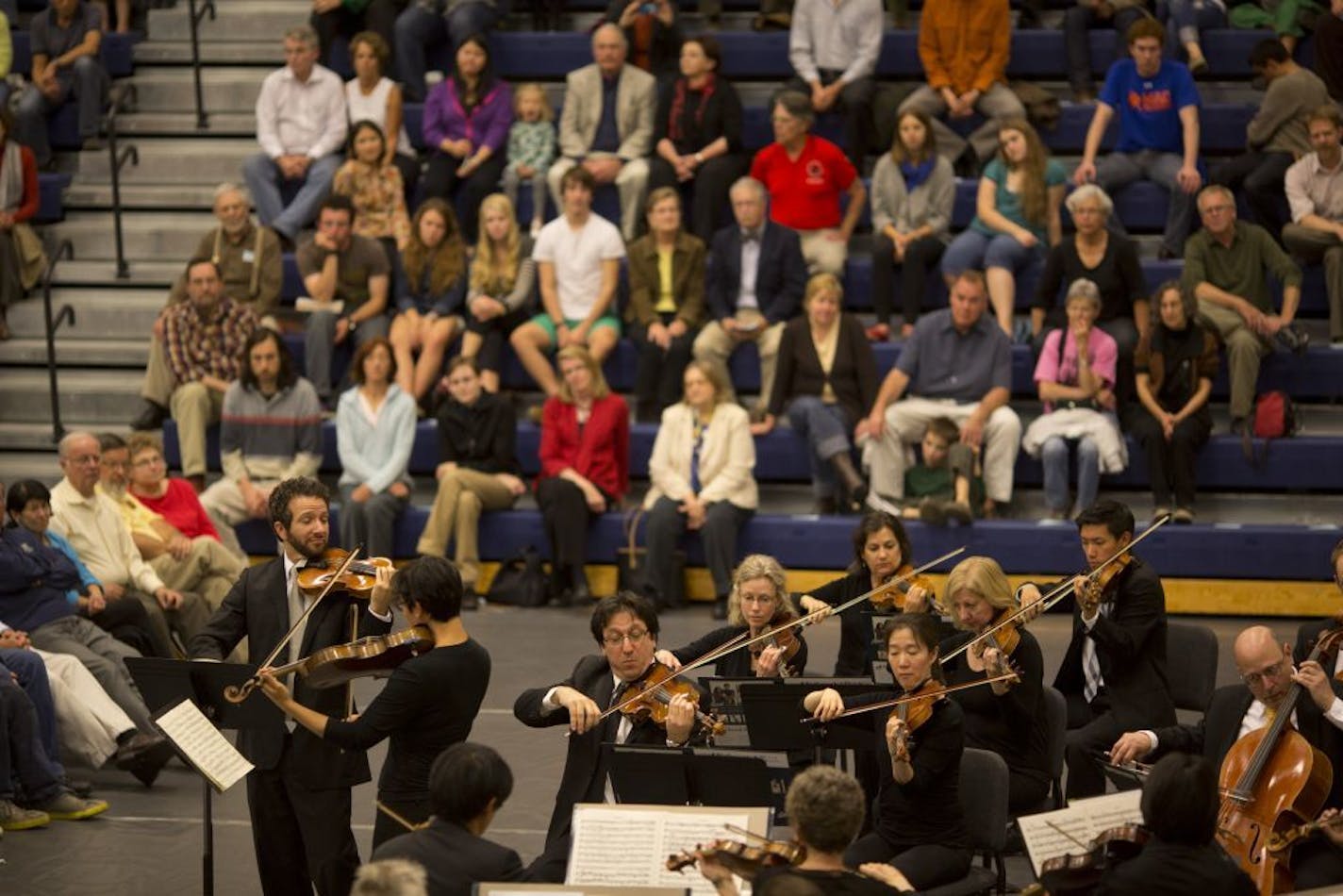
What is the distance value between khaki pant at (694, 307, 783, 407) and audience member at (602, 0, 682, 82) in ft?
6.16

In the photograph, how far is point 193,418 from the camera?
1066 cm

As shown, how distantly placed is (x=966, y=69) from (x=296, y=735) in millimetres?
7011

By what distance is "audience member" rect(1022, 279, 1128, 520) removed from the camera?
1005 centimetres

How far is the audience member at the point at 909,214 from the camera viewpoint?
1102 centimetres

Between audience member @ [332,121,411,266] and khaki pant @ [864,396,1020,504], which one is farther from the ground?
audience member @ [332,121,411,266]

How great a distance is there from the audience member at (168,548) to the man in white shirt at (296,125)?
318cm

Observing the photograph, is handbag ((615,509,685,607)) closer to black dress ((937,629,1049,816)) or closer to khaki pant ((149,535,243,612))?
khaki pant ((149,535,243,612))

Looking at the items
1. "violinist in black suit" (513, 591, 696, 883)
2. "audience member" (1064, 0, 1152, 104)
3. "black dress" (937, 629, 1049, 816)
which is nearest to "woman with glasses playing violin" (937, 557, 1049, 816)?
"black dress" (937, 629, 1049, 816)

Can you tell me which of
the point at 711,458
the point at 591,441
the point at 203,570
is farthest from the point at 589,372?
the point at 203,570

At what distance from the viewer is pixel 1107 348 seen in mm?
10148

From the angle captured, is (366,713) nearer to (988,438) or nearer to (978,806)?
(978,806)

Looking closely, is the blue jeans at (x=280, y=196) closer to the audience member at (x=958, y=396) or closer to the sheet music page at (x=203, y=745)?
the audience member at (x=958, y=396)

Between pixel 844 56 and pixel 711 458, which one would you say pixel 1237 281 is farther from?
pixel 711 458

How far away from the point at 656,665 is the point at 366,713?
88 cm
